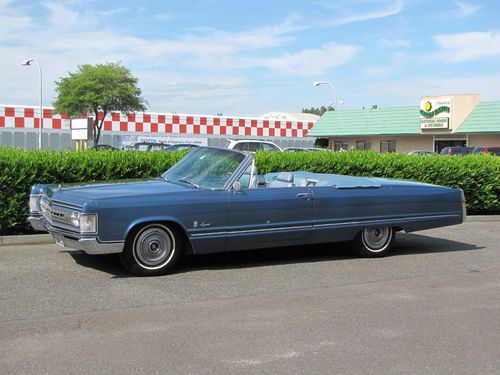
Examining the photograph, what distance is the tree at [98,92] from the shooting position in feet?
107

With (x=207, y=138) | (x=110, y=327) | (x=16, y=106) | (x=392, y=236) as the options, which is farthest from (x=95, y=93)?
(x=110, y=327)

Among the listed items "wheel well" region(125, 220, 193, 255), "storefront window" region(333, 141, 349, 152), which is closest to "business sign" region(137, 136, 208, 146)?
"storefront window" region(333, 141, 349, 152)

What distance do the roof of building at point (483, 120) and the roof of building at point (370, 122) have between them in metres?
3.11

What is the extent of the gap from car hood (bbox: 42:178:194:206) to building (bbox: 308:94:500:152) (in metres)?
27.6

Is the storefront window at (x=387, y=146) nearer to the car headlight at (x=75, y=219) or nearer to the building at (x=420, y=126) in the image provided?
the building at (x=420, y=126)

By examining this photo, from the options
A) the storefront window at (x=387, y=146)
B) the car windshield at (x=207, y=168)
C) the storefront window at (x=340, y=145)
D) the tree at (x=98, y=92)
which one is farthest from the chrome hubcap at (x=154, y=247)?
the storefront window at (x=340, y=145)

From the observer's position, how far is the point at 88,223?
19.2ft

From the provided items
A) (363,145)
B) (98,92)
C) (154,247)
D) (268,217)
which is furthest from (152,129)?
(154,247)

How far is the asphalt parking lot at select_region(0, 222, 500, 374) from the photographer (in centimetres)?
391

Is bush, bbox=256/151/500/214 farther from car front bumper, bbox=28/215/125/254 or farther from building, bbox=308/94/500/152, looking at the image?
building, bbox=308/94/500/152

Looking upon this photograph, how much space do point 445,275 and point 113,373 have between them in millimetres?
4370

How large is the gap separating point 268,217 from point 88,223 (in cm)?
205

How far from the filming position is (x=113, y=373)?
365cm

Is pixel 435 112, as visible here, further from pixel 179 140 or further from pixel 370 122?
pixel 179 140
